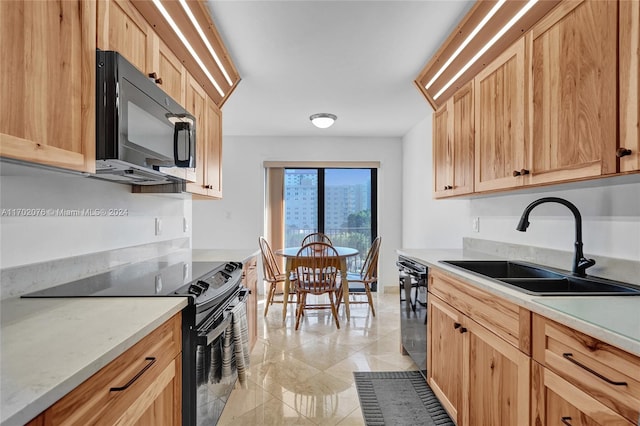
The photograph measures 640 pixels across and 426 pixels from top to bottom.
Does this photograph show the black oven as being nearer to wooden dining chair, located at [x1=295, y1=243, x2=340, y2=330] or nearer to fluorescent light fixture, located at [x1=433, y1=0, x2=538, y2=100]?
wooden dining chair, located at [x1=295, y1=243, x2=340, y2=330]

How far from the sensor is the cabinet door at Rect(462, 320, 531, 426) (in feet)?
3.82

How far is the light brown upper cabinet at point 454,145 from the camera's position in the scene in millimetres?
2154

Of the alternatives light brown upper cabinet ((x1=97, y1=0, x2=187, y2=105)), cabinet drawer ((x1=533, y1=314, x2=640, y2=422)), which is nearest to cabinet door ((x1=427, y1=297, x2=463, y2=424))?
cabinet drawer ((x1=533, y1=314, x2=640, y2=422))

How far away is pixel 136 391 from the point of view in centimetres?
87

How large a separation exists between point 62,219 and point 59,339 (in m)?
0.82

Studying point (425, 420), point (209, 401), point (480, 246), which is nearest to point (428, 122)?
point (480, 246)

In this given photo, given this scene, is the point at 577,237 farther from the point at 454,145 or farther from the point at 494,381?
the point at 454,145

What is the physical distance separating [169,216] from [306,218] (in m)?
2.79

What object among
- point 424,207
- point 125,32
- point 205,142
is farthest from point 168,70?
point 424,207

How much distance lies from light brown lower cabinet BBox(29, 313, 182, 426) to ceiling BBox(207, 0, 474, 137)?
176 centimetres

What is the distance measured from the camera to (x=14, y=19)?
0.85m

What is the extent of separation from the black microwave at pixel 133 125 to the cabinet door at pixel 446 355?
1654mm

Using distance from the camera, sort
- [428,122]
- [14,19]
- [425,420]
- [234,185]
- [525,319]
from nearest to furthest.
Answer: [14,19] → [525,319] → [425,420] → [428,122] → [234,185]

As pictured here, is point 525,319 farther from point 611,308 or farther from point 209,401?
point 209,401
